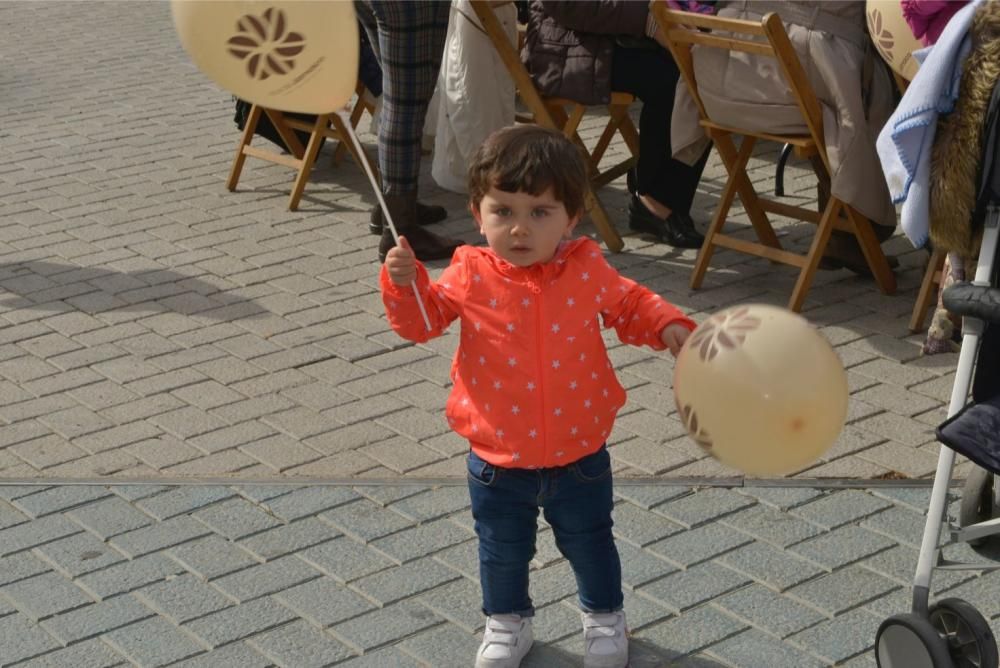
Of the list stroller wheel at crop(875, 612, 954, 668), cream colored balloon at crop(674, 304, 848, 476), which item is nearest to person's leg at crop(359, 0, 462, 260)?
stroller wheel at crop(875, 612, 954, 668)

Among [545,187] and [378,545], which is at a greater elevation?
[545,187]

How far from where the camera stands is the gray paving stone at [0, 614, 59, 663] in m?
3.94

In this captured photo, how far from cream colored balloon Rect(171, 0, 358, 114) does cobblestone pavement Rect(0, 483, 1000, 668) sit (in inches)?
52.6

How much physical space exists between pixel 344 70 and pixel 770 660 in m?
1.74

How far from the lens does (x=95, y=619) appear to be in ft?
13.5

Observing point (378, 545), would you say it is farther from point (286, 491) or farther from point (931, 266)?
point (931, 266)

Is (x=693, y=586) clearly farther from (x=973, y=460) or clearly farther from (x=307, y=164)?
(x=307, y=164)

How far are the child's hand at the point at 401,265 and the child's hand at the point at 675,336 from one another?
22.7 inches

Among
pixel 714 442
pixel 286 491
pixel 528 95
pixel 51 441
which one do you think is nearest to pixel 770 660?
pixel 714 442

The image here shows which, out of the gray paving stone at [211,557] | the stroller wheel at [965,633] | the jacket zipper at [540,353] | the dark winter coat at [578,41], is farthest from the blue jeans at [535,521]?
the dark winter coat at [578,41]

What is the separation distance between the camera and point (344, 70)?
3705 mm

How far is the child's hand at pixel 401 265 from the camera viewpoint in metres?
3.48

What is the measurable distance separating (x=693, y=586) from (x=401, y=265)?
1320 millimetres

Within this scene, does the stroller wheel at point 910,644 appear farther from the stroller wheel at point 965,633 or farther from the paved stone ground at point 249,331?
the paved stone ground at point 249,331
